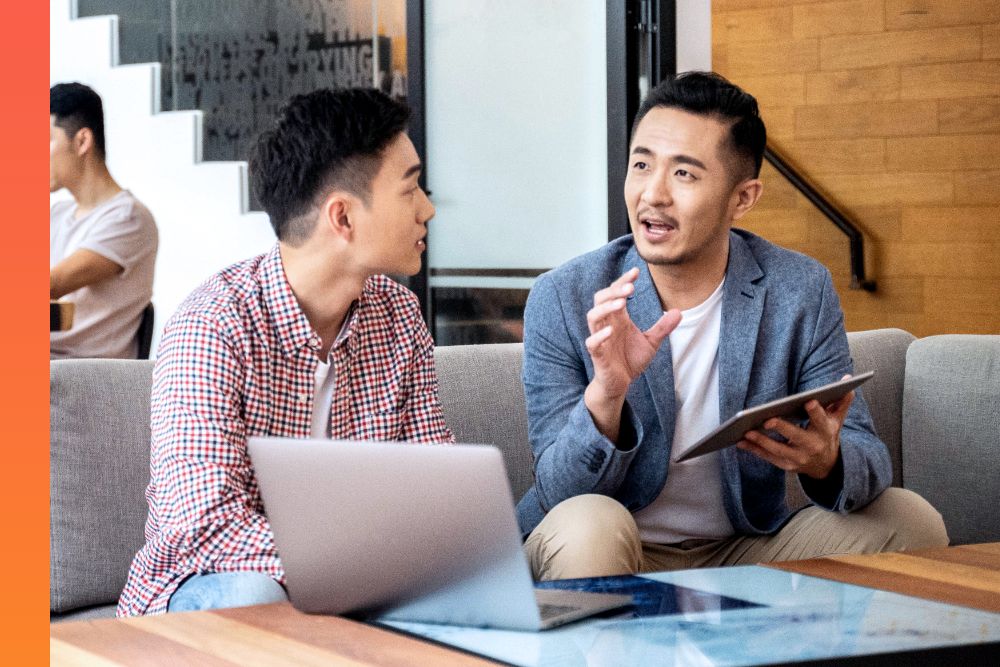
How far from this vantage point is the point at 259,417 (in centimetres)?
160

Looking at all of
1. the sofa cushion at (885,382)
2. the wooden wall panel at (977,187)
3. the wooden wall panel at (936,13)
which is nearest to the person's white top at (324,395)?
the sofa cushion at (885,382)

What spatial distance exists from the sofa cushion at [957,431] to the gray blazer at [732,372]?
0.64 metres

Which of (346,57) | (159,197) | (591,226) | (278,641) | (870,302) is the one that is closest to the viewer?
(278,641)

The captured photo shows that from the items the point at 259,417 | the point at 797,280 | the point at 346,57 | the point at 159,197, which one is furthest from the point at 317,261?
the point at 159,197

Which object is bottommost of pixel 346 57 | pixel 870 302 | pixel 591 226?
pixel 870 302

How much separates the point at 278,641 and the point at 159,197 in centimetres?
416

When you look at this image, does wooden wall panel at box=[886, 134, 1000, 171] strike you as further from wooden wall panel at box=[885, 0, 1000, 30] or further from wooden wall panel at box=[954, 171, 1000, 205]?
wooden wall panel at box=[885, 0, 1000, 30]

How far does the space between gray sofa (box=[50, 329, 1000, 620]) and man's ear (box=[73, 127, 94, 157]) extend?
1599 mm

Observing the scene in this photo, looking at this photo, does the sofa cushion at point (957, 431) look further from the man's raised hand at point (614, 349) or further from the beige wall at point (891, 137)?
the beige wall at point (891, 137)

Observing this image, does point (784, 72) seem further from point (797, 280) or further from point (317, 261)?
point (317, 261)

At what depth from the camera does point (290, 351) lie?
5.41 feet

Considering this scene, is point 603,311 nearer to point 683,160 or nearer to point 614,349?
point 614,349

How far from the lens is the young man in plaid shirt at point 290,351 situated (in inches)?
57.9

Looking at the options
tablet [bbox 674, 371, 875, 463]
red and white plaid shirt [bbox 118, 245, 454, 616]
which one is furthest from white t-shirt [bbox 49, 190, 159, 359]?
tablet [bbox 674, 371, 875, 463]
